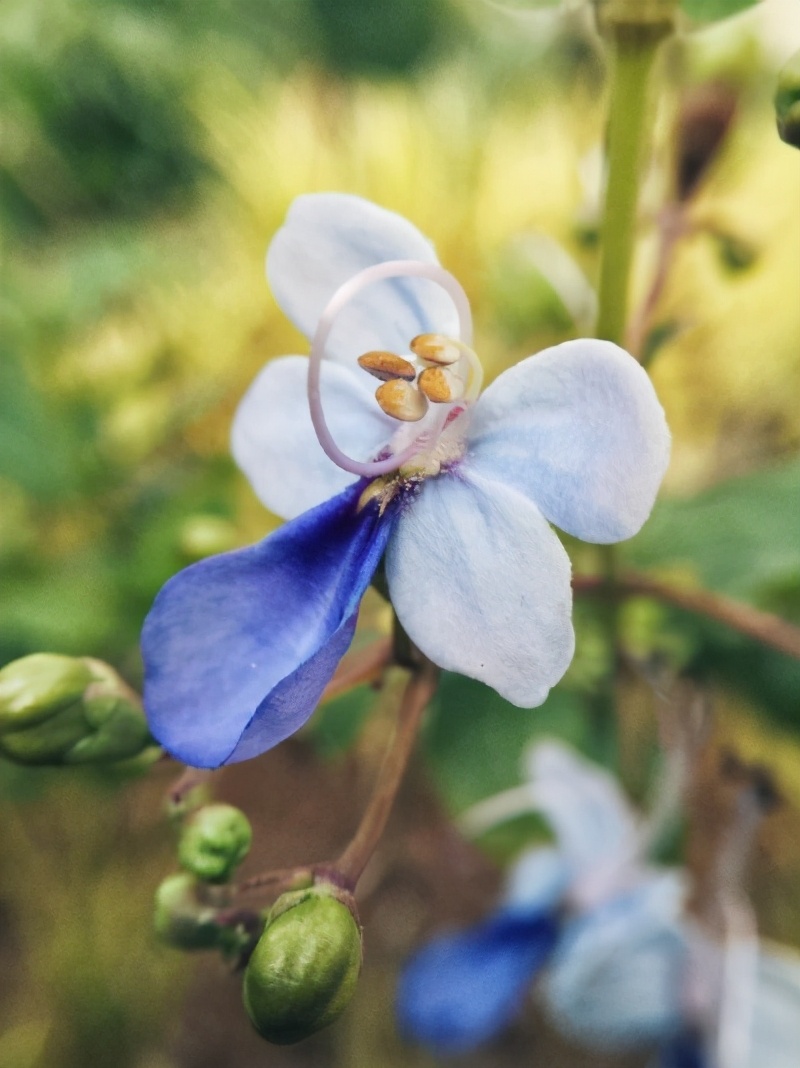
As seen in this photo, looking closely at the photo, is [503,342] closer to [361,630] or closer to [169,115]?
[361,630]

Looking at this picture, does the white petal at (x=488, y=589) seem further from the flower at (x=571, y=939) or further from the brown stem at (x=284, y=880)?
the flower at (x=571, y=939)

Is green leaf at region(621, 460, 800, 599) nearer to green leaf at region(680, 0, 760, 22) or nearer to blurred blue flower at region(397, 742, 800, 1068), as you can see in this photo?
blurred blue flower at region(397, 742, 800, 1068)

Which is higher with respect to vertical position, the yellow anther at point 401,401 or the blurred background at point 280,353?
the yellow anther at point 401,401

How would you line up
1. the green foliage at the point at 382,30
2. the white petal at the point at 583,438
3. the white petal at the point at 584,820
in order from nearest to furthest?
1. the white petal at the point at 583,438
2. the white petal at the point at 584,820
3. the green foliage at the point at 382,30

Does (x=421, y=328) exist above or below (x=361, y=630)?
above

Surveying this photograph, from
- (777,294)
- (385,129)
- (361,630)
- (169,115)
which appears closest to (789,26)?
(777,294)

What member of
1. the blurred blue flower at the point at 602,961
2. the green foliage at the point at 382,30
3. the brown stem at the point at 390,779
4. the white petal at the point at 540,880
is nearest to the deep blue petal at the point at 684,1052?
the blurred blue flower at the point at 602,961
